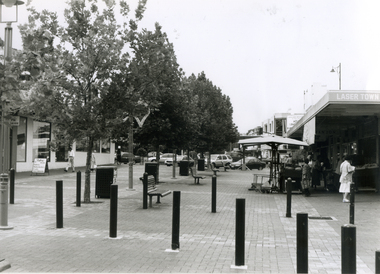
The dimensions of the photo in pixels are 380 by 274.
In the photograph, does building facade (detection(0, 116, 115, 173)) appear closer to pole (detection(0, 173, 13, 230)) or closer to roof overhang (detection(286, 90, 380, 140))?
roof overhang (detection(286, 90, 380, 140))

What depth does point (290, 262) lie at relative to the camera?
654 cm

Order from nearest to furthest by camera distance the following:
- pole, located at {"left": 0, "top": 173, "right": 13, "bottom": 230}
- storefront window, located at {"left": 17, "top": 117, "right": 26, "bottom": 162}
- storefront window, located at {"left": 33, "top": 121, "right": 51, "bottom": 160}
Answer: pole, located at {"left": 0, "top": 173, "right": 13, "bottom": 230} < storefront window, located at {"left": 17, "top": 117, "right": 26, "bottom": 162} < storefront window, located at {"left": 33, "top": 121, "right": 51, "bottom": 160}

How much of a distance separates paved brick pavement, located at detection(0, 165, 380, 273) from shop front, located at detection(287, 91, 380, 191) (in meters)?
3.48

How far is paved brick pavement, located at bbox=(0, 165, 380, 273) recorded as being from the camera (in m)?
6.28

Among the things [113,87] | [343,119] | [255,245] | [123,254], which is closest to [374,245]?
[255,245]

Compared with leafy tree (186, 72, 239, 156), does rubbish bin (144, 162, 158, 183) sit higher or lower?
lower

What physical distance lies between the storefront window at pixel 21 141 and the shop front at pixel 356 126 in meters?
16.3

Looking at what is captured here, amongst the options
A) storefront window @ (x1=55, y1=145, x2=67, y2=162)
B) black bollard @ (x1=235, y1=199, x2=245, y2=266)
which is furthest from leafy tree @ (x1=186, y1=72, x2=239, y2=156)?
black bollard @ (x1=235, y1=199, x2=245, y2=266)

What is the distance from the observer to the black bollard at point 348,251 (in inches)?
165

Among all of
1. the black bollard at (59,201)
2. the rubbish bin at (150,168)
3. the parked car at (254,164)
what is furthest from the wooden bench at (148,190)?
the parked car at (254,164)

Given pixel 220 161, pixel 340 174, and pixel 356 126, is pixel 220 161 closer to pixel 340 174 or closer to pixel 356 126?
pixel 356 126

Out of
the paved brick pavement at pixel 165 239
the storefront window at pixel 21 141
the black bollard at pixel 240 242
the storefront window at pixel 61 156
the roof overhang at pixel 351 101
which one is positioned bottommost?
the paved brick pavement at pixel 165 239

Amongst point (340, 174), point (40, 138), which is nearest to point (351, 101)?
point (340, 174)

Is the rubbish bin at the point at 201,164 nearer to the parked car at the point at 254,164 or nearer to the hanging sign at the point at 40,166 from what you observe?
the parked car at the point at 254,164
